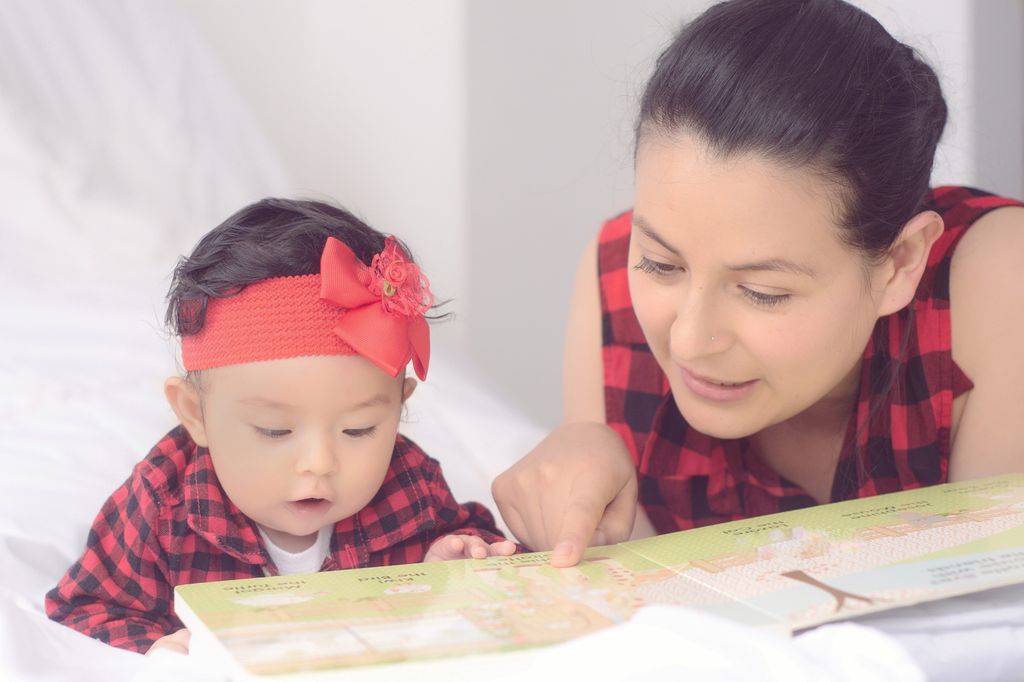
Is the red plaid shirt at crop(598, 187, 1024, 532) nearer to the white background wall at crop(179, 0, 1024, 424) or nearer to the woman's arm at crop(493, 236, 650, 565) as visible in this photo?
the woman's arm at crop(493, 236, 650, 565)

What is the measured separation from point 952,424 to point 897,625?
0.61m

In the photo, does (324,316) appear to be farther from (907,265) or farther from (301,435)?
(907,265)

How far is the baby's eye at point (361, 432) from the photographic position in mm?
1214

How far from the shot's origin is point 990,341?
4.58 ft

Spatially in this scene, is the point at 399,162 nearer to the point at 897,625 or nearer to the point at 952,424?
the point at 952,424

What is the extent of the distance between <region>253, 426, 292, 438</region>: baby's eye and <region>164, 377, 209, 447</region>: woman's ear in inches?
4.0

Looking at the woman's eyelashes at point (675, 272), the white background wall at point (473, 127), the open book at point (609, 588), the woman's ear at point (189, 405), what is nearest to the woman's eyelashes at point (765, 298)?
the woman's eyelashes at point (675, 272)

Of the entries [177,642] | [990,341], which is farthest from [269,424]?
[990,341]

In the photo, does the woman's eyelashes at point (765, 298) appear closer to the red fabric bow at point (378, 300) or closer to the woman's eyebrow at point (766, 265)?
the woman's eyebrow at point (766, 265)

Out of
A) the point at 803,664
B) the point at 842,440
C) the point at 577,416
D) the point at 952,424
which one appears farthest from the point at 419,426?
the point at 803,664

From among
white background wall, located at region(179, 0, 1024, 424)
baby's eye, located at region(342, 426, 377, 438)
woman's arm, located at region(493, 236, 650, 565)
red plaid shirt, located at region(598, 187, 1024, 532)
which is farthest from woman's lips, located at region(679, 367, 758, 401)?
white background wall, located at region(179, 0, 1024, 424)

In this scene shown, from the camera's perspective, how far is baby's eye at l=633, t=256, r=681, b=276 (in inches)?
49.6

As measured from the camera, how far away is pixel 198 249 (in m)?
1.28

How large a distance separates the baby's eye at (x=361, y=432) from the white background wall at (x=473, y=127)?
1403 millimetres
